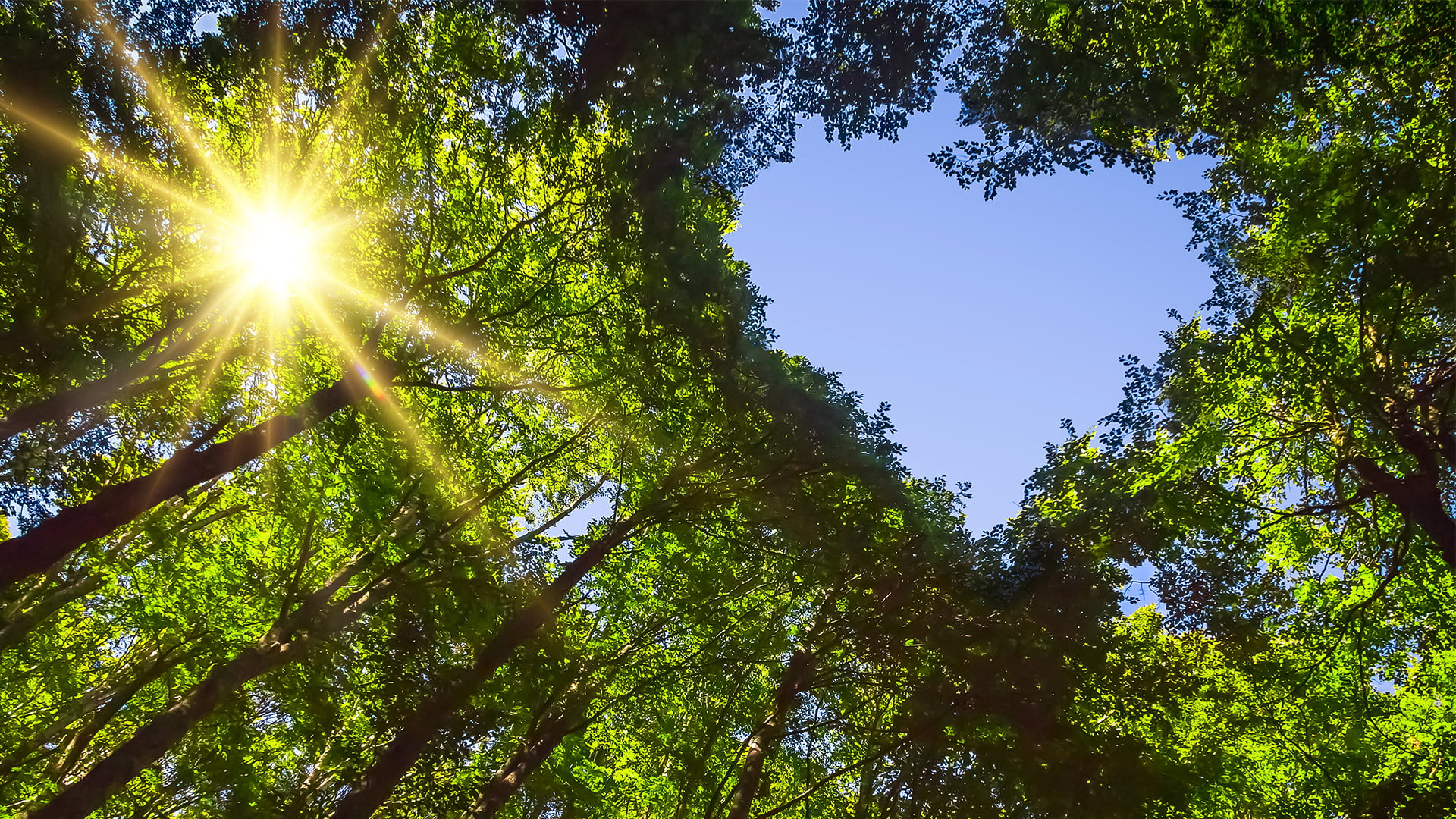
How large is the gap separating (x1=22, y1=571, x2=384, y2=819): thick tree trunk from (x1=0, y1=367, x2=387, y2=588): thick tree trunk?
212 cm

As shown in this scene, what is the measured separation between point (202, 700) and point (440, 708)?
260 cm

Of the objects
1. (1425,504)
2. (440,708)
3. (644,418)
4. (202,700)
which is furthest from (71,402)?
(1425,504)

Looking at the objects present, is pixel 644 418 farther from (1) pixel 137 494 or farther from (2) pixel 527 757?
(1) pixel 137 494

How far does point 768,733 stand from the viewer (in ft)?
34.6

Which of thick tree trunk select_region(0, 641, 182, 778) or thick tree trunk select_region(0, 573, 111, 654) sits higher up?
thick tree trunk select_region(0, 573, 111, 654)

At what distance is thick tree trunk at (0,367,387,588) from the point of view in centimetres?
591

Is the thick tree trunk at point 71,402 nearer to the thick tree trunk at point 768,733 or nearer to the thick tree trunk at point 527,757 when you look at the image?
the thick tree trunk at point 527,757

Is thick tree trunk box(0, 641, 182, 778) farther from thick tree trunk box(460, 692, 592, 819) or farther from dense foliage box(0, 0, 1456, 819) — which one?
thick tree trunk box(460, 692, 592, 819)

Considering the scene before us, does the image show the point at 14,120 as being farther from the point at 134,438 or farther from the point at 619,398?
the point at 619,398

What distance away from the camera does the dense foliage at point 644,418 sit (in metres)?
7.40

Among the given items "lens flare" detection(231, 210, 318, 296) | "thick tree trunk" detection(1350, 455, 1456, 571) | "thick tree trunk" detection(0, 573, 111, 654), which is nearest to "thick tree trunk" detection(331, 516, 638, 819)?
"thick tree trunk" detection(0, 573, 111, 654)

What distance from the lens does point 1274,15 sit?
21.6 feet

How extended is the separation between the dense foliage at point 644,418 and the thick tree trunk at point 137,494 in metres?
0.05

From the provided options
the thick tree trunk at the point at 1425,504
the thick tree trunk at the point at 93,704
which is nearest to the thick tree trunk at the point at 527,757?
the thick tree trunk at the point at 93,704
